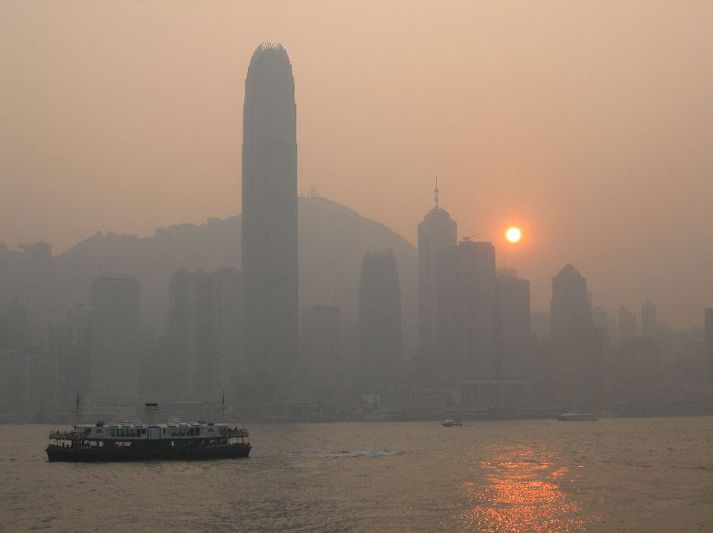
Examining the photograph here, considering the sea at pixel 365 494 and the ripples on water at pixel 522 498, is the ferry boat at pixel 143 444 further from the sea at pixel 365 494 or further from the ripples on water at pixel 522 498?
the ripples on water at pixel 522 498

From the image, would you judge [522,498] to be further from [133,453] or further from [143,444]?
[133,453]

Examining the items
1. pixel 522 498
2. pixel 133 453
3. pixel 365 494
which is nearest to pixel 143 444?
pixel 133 453

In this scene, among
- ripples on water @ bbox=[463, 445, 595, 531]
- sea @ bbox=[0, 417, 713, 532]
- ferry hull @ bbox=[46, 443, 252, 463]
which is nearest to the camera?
ripples on water @ bbox=[463, 445, 595, 531]

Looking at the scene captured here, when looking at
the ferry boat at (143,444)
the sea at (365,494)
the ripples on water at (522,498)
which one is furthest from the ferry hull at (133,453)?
the ripples on water at (522,498)

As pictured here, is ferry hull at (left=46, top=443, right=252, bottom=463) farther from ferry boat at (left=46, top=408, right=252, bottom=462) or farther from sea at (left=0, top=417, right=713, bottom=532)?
sea at (left=0, top=417, right=713, bottom=532)

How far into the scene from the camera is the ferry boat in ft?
517

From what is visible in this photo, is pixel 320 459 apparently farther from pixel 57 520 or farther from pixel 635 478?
pixel 57 520

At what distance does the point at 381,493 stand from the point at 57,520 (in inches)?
1360

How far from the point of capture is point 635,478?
134 metres

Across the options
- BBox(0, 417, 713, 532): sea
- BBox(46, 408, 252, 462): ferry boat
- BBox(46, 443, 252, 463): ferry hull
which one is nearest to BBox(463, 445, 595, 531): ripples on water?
BBox(0, 417, 713, 532): sea

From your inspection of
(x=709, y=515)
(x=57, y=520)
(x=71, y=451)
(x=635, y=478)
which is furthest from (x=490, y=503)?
(x=71, y=451)

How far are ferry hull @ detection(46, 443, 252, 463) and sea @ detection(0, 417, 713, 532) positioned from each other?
3305 mm

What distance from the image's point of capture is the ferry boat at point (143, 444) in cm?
15750

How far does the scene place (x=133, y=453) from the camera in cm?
15788
